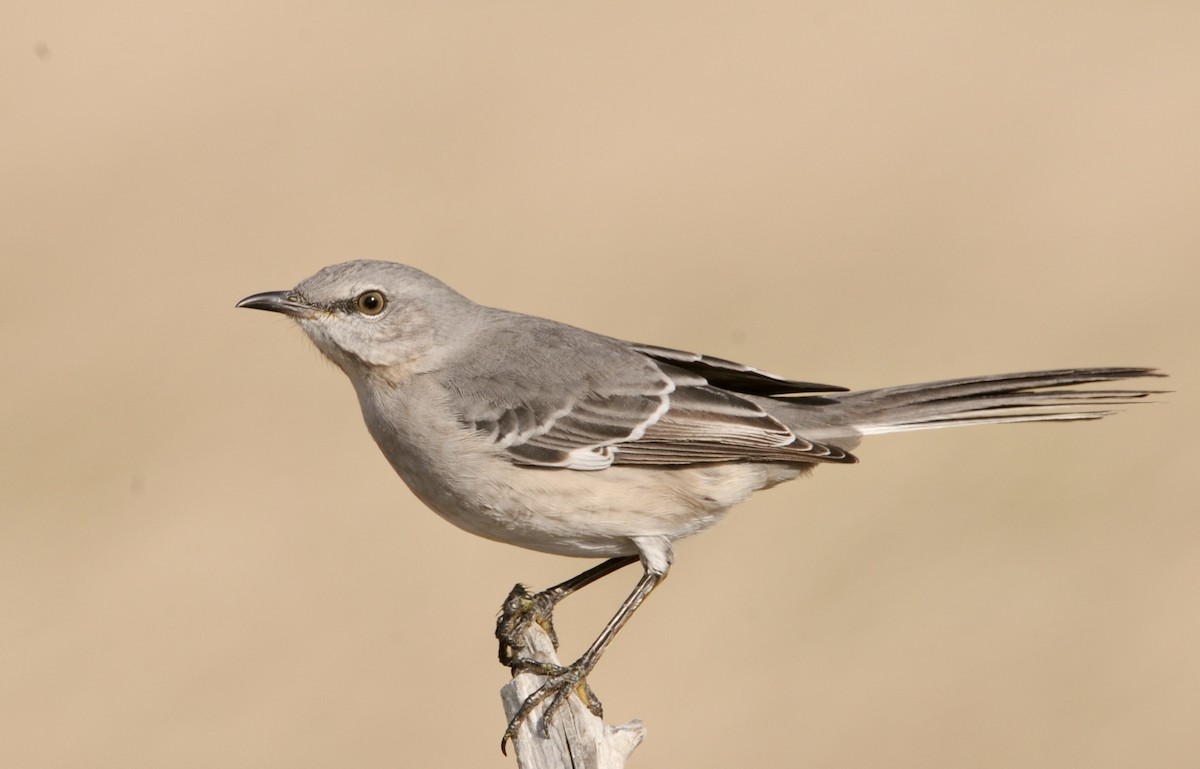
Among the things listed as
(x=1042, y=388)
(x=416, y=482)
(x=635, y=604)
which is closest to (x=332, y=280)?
(x=416, y=482)

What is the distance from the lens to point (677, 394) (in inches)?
222

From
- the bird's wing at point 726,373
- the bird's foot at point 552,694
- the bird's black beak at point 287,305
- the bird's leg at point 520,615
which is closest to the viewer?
the bird's foot at point 552,694

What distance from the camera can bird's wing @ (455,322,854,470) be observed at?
531 cm

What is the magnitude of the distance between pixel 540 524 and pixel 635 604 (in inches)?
23.9

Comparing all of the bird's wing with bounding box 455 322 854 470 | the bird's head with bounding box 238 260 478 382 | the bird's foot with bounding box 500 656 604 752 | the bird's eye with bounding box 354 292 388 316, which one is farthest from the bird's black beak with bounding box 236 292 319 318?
the bird's foot with bounding box 500 656 604 752

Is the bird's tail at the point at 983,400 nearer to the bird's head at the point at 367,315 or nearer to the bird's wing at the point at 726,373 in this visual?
the bird's wing at the point at 726,373

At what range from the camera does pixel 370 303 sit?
5.59m

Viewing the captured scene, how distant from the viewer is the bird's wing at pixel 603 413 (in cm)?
531

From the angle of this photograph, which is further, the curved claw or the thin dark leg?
the thin dark leg

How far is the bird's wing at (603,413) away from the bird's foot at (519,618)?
669 mm

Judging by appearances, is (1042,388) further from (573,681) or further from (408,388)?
(408,388)

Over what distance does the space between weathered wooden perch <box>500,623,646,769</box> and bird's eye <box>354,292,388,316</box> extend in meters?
1.84

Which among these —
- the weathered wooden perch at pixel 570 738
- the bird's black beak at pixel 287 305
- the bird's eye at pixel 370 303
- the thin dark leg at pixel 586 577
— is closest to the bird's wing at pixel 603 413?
the bird's eye at pixel 370 303

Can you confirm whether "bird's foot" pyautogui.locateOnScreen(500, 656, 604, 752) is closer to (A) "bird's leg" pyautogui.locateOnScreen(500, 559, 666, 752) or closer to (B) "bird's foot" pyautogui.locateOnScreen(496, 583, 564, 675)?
(A) "bird's leg" pyautogui.locateOnScreen(500, 559, 666, 752)
